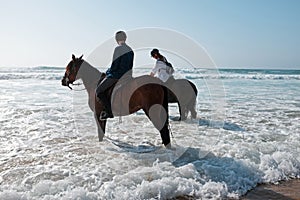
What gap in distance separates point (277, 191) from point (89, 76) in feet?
13.9

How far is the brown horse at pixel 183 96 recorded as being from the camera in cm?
877

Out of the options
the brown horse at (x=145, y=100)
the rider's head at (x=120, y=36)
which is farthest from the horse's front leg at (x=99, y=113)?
the rider's head at (x=120, y=36)

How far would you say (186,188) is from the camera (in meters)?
3.94

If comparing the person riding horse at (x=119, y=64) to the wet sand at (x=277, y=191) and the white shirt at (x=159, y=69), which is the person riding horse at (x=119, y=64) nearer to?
the white shirt at (x=159, y=69)

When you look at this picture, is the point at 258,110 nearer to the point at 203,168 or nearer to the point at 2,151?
the point at 203,168

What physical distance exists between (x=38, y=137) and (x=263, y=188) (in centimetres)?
463

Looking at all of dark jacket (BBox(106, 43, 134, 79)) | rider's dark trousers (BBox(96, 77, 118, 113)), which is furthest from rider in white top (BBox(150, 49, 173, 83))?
rider's dark trousers (BBox(96, 77, 118, 113))

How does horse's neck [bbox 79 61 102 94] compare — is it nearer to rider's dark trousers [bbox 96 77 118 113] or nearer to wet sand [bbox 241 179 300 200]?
rider's dark trousers [bbox 96 77 118 113]

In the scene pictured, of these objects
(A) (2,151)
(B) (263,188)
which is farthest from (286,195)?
(A) (2,151)

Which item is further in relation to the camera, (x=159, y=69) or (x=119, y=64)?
(x=159, y=69)

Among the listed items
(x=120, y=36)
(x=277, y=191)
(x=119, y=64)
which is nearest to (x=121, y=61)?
(x=119, y=64)

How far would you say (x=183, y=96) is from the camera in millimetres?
8938

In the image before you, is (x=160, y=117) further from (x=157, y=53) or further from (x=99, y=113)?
(x=157, y=53)

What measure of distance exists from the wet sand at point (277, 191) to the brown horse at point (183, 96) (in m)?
4.68
